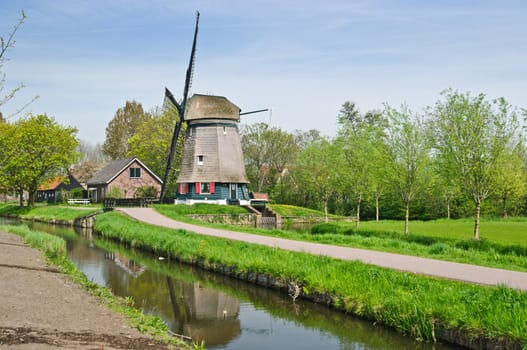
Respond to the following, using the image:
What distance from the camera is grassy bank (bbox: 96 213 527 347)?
8383 mm

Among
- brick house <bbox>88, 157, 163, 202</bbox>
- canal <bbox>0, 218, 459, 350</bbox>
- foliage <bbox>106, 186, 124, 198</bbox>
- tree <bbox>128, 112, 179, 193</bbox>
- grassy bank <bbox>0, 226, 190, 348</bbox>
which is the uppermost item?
tree <bbox>128, 112, 179, 193</bbox>

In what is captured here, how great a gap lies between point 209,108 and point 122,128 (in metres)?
35.0

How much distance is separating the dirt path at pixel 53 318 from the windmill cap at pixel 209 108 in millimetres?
29974

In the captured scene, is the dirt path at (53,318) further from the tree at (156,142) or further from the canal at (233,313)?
the tree at (156,142)

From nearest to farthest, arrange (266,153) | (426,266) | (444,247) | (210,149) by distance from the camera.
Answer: (426,266), (444,247), (210,149), (266,153)

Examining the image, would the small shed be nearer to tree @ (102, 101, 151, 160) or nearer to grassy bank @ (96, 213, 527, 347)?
tree @ (102, 101, 151, 160)

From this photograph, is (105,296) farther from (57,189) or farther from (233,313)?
(57,189)

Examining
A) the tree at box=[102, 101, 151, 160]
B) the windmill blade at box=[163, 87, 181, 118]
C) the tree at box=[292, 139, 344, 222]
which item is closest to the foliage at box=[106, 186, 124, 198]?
the windmill blade at box=[163, 87, 181, 118]

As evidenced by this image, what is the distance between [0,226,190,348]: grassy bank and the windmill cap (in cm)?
2170

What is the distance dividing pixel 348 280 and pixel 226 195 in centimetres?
3153

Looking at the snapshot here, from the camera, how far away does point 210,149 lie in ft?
138

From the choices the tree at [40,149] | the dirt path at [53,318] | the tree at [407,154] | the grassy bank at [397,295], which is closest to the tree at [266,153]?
the tree at [40,149]

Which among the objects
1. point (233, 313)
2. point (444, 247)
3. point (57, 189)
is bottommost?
point (233, 313)

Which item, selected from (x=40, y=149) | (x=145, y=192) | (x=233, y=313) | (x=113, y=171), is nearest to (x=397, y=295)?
(x=233, y=313)
